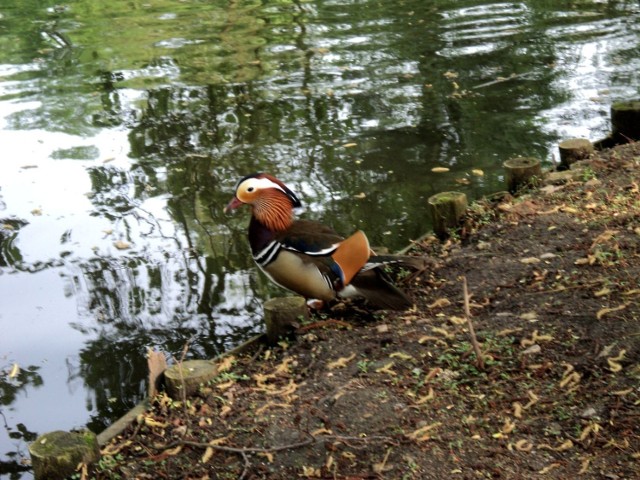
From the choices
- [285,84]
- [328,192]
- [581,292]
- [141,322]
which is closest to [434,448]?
[581,292]

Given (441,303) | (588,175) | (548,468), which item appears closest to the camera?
(548,468)

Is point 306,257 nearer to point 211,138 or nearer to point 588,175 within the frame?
A: point 588,175

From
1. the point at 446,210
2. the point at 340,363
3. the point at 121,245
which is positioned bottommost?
the point at 121,245

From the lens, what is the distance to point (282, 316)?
5.23 meters

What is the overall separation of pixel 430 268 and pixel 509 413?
1861mm

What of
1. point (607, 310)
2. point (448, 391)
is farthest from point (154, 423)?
point (607, 310)

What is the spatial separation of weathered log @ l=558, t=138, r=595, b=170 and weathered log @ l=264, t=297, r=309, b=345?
9.77ft

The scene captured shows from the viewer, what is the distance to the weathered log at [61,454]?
411 centimetres

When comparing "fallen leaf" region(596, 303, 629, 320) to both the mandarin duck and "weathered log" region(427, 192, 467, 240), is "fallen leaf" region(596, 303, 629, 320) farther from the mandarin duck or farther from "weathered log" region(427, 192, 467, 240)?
"weathered log" region(427, 192, 467, 240)

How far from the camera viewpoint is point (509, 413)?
4180 millimetres

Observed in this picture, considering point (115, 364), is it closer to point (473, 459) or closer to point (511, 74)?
point (473, 459)

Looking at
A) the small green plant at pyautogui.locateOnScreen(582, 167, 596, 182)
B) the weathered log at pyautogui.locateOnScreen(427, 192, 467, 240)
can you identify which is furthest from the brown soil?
the small green plant at pyautogui.locateOnScreen(582, 167, 596, 182)

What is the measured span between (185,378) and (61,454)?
2.64 feet

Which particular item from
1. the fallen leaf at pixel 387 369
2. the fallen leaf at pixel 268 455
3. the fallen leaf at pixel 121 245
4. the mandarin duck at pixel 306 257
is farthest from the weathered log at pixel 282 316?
the fallen leaf at pixel 121 245
